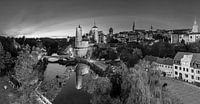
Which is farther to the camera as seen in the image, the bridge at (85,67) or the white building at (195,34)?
the white building at (195,34)

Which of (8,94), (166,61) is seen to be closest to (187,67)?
(166,61)

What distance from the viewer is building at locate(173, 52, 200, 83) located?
15.5 meters

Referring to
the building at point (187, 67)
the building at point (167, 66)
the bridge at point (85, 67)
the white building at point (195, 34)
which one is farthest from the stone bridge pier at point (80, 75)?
the white building at point (195, 34)

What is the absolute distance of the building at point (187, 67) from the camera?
15.5m

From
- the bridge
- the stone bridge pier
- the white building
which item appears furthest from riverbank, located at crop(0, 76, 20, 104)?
the white building

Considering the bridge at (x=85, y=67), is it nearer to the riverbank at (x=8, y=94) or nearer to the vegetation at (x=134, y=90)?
the riverbank at (x=8, y=94)

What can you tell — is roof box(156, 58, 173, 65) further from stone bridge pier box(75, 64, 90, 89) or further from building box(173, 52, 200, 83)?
stone bridge pier box(75, 64, 90, 89)

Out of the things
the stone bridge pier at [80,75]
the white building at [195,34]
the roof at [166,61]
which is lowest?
the stone bridge pier at [80,75]

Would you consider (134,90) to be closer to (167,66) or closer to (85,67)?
(167,66)

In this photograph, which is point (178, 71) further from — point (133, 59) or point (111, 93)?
point (111, 93)

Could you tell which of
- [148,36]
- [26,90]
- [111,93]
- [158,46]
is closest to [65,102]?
[26,90]

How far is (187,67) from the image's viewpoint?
16.2 m

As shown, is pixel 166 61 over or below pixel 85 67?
over

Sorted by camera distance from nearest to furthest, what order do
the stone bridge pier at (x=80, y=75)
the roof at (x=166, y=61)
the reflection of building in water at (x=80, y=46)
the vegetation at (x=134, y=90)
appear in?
1. the vegetation at (x=134, y=90)
2. the stone bridge pier at (x=80, y=75)
3. the roof at (x=166, y=61)
4. the reflection of building in water at (x=80, y=46)
